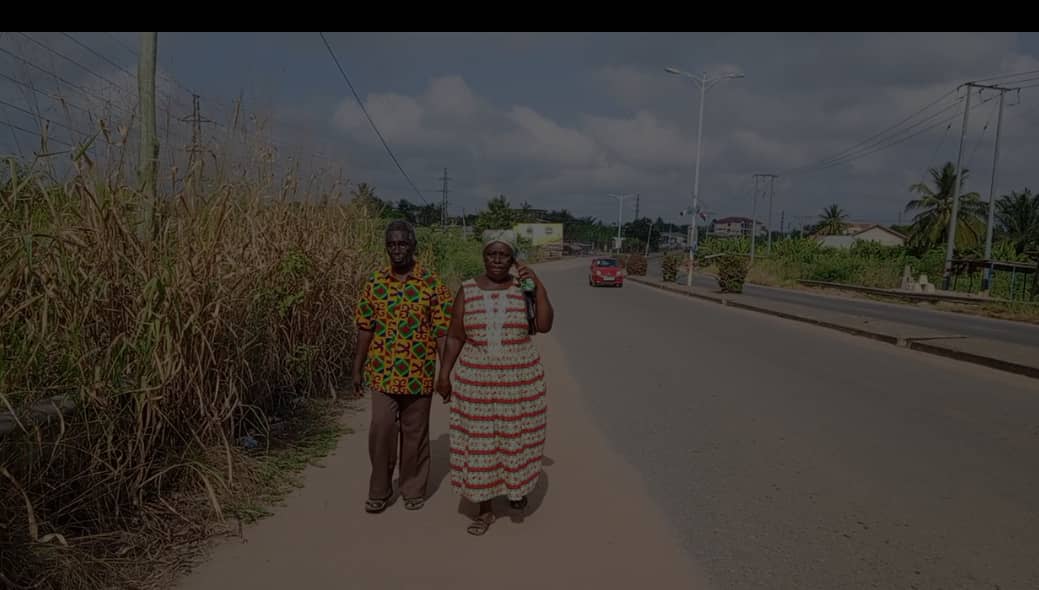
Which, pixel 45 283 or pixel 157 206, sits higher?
pixel 157 206

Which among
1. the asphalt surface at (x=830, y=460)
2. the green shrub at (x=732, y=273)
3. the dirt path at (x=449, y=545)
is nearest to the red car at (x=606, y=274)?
the green shrub at (x=732, y=273)

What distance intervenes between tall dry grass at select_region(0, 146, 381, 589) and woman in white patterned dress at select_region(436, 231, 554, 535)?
3.92 feet

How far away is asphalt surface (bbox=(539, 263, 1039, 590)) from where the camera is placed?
291cm

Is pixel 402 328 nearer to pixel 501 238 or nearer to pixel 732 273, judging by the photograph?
pixel 501 238

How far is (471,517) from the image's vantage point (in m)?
3.30

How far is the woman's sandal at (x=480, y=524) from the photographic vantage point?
10.1ft

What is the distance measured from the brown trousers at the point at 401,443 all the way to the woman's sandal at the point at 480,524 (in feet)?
1.52

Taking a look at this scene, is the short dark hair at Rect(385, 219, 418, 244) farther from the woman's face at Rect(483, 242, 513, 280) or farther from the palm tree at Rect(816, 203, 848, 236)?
the palm tree at Rect(816, 203, 848, 236)

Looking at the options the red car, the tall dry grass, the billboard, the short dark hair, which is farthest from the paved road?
Result: the billboard

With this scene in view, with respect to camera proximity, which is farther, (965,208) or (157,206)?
(965,208)

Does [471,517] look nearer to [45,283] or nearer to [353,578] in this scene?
[353,578]

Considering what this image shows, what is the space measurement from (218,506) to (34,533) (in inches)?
31.7
